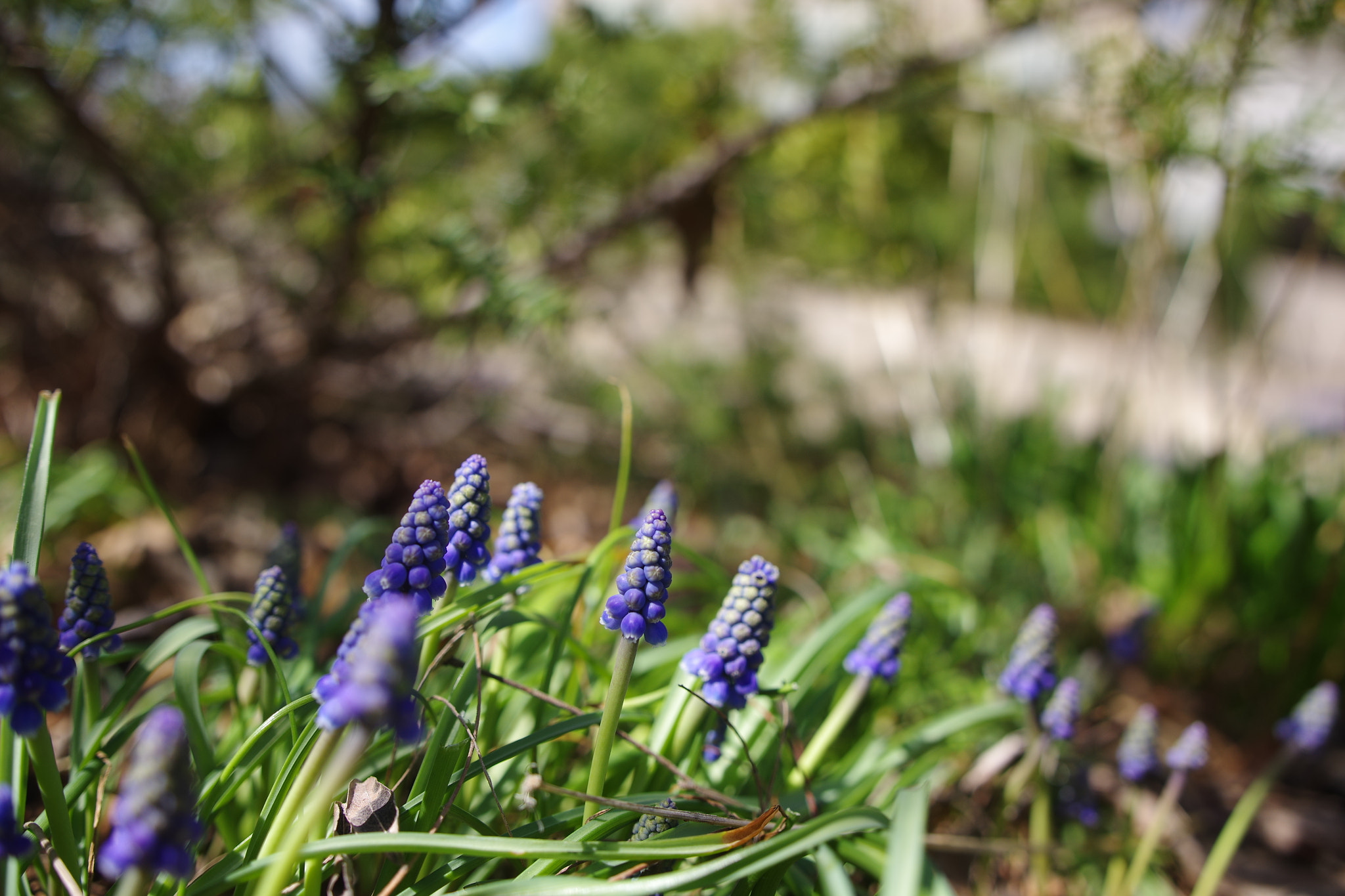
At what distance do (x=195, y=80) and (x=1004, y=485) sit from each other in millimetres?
3592

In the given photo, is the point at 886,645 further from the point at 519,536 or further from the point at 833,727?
the point at 519,536

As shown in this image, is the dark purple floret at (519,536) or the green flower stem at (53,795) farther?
the dark purple floret at (519,536)

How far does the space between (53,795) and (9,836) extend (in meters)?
0.13

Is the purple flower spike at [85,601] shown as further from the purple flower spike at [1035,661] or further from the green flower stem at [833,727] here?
the purple flower spike at [1035,661]

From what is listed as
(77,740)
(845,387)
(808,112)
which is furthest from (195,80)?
(845,387)

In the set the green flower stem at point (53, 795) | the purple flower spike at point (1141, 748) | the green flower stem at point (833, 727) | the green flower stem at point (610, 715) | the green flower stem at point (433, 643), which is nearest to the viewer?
the green flower stem at point (53, 795)

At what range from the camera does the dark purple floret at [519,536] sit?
146 cm

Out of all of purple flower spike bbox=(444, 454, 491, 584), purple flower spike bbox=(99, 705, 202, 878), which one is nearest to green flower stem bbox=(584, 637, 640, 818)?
purple flower spike bbox=(444, 454, 491, 584)

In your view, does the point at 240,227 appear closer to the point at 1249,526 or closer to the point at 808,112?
the point at 808,112

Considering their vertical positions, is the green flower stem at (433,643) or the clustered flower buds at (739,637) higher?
the green flower stem at (433,643)

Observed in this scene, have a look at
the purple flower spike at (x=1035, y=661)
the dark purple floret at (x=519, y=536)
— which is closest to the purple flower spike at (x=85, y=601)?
the dark purple floret at (x=519, y=536)

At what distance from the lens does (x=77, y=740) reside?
4.62ft

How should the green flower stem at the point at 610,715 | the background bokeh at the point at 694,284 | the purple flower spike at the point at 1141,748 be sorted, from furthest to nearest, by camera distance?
1. the background bokeh at the point at 694,284
2. the purple flower spike at the point at 1141,748
3. the green flower stem at the point at 610,715

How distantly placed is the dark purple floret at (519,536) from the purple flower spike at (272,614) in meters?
0.33
